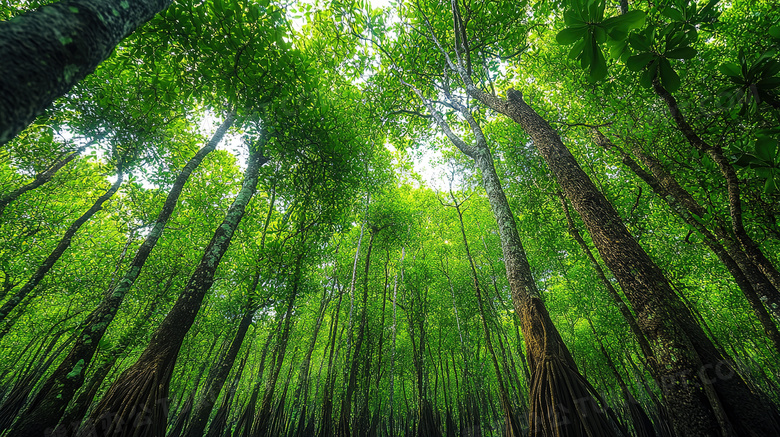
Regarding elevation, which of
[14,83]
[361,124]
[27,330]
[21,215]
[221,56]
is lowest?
[14,83]

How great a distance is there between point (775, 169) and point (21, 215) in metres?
15.2

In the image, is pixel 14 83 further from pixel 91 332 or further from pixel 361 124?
pixel 361 124

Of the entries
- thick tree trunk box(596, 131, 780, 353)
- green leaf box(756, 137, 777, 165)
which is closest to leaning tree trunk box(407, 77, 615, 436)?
thick tree trunk box(596, 131, 780, 353)

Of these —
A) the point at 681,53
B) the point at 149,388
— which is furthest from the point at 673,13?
the point at 149,388

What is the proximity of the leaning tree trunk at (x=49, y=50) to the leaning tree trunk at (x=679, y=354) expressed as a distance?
3.22 metres

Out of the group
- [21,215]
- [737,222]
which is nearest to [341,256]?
[21,215]

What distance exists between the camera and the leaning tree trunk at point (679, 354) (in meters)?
1.52

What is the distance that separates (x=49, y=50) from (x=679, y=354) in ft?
11.4

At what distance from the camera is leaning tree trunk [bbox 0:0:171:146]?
74cm

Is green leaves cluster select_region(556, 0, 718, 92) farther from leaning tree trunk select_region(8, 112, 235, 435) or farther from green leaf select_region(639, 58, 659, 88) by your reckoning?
leaning tree trunk select_region(8, 112, 235, 435)

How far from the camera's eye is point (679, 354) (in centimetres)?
169

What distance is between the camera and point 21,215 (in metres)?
7.98

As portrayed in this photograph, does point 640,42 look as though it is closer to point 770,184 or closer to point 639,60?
point 639,60

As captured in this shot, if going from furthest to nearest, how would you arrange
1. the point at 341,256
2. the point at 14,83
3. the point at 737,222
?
the point at 341,256, the point at 737,222, the point at 14,83
